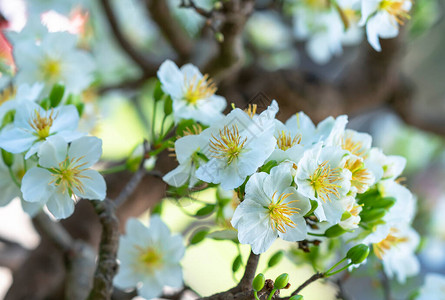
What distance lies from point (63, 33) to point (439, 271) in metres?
1.14

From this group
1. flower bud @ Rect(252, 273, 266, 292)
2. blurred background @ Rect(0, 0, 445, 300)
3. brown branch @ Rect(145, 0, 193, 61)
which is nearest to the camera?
flower bud @ Rect(252, 273, 266, 292)

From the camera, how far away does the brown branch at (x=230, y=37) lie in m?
0.64

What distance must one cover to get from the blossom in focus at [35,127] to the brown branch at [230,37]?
0.83 feet

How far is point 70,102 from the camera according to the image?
22.2 inches

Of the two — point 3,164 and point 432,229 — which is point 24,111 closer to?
point 3,164

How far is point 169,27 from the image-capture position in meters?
1.00

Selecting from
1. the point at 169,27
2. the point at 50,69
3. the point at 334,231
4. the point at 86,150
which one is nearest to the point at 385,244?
the point at 334,231

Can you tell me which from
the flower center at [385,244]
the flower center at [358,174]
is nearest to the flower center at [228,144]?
the flower center at [358,174]

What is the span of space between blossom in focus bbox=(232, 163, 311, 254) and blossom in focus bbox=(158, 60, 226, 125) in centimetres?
11

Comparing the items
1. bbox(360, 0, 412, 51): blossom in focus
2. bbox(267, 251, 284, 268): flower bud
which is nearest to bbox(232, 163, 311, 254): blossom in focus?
bbox(267, 251, 284, 268): flower bud

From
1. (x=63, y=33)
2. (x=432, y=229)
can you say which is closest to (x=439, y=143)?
(x=432, y=229)

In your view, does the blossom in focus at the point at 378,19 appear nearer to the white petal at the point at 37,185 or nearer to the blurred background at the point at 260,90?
the blurred background at the point at 260,90

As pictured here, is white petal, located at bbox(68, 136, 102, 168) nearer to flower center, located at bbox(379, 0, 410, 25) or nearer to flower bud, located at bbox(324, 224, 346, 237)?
flower bud, located at bbox(324, 224, 346, 237)

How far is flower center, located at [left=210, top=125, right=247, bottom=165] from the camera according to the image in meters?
0.41
